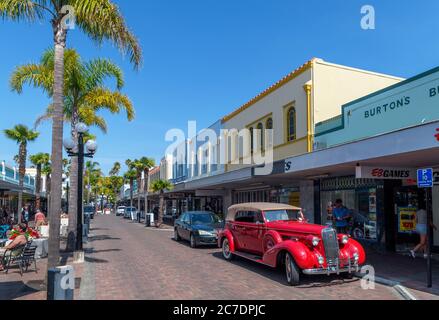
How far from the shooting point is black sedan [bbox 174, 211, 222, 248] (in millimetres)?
16469

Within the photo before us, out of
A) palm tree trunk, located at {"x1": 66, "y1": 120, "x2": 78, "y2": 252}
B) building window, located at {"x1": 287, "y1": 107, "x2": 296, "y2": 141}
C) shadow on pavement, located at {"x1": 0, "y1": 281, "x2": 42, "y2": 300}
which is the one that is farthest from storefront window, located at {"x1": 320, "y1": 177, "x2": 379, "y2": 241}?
shadow on pavement, located at {"x1": 0, "y1": 281, "x2": 42, "y2": 300}

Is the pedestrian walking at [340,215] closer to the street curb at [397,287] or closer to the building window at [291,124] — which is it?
the street curb at [397,287]

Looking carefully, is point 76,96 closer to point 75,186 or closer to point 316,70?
point 75,186

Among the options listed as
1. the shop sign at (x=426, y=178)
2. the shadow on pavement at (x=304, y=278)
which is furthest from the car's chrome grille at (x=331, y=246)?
the shop sign at (x=426, y=178)


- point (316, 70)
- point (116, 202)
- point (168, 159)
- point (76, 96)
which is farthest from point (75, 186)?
point (116, 202)

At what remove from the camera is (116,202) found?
11394cm

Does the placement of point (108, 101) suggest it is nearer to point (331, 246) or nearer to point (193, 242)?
point (193, 242)

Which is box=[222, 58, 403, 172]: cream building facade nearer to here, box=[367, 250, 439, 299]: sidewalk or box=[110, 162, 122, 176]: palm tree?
box=[367, 250, 439, 299]: sidewalk

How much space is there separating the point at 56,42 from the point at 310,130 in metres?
11.0

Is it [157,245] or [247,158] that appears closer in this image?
[157,245]

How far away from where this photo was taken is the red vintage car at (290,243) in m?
8.94

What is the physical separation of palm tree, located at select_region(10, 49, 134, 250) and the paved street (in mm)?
3658

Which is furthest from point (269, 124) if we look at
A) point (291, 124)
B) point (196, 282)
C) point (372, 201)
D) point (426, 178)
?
point (426, 178)
